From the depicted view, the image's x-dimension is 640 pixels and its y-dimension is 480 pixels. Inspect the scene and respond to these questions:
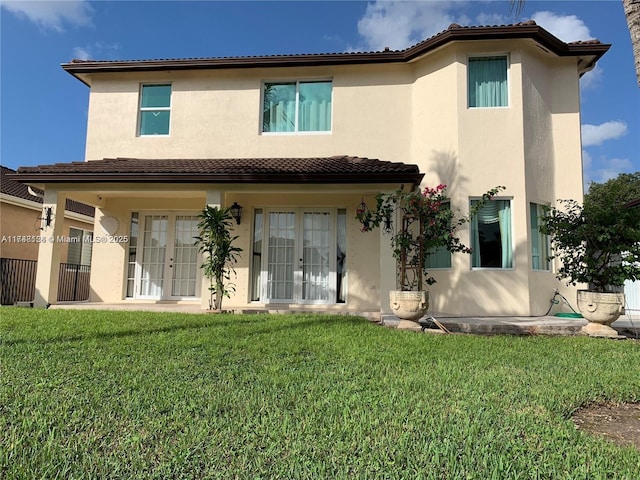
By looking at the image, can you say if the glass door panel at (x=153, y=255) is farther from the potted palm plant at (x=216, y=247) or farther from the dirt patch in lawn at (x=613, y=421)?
the dirt patch in lawn at (x=613, y=421)

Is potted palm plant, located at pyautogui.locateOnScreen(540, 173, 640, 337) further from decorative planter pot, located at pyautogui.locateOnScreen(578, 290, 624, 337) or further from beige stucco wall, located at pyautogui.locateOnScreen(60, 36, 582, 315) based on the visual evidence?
beige stucco wall, located at pyautogui.locateOnScreen(60, 36, 582, 315)

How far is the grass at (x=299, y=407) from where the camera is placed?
87.1 inches

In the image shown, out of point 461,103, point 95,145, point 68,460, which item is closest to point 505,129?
point 461,103

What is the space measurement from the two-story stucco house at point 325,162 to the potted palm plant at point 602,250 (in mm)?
1837

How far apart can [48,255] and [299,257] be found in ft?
19.8

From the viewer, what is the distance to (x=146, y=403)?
3.07 meters

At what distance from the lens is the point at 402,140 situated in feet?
34.7

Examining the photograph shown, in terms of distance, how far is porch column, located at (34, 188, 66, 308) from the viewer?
901cm

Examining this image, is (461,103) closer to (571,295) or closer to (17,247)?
(571,295)

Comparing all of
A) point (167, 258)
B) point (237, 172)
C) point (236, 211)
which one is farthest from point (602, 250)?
point (167, 258)

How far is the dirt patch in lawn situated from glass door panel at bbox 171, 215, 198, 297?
31.2 feet

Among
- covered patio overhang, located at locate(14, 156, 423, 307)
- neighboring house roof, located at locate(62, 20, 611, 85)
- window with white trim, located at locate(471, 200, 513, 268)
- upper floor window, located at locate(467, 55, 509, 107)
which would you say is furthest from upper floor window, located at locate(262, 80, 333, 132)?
window with white trim, located at locate(471, 200, 513, 268)

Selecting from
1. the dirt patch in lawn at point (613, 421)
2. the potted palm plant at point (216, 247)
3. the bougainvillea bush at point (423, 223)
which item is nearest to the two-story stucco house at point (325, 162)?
the potted palm plant at point (216, 247)

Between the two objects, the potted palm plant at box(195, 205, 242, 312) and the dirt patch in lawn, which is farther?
the potted palm plant at box(195, 205, 242, 312)
